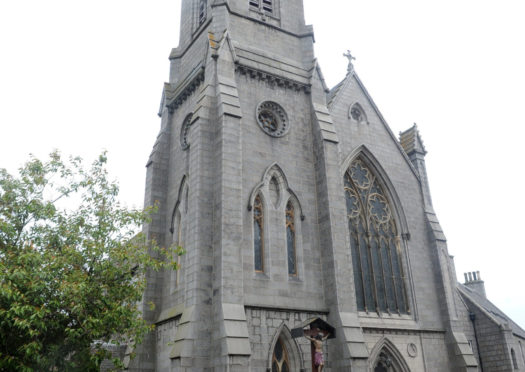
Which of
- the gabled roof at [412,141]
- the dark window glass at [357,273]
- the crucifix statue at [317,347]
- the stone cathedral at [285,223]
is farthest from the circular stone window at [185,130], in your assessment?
the gabled roof at [412,141]

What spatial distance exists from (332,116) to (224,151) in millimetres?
7246

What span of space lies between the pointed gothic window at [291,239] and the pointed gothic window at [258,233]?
121 centimetres

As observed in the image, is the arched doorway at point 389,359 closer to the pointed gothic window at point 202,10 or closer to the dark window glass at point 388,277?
the dark window glass at point 388,277

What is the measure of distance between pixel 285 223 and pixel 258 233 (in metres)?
1.26

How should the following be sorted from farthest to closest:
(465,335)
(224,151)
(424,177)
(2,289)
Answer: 1. (424,177)
2. (465,335)
3. (224,151)
4. (2,289)

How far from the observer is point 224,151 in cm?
1794

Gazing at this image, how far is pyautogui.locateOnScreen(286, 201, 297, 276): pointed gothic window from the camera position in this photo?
18.8 metres

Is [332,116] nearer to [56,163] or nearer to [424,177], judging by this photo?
[424,177]

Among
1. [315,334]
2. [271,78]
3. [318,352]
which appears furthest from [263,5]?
[318,352]

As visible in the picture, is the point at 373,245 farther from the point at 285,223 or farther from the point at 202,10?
the point at 202,10

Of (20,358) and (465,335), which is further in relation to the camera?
(465,335)

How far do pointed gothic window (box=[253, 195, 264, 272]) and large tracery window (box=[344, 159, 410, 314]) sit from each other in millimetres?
4892

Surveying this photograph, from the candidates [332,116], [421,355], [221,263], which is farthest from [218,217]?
[421,355]

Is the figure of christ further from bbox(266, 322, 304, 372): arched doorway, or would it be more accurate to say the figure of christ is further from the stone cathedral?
bbox(266, 322, 304, 372): arched doorway
